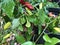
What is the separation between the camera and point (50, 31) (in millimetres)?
926

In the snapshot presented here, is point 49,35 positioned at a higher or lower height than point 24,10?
lower

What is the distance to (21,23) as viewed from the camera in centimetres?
89

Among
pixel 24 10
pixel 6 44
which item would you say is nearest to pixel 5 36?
pixel 6 44

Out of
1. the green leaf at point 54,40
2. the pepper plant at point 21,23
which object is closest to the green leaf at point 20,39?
the pepper plant at point 21,23

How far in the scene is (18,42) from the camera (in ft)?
2.89

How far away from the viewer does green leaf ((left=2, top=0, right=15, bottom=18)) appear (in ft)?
2.85

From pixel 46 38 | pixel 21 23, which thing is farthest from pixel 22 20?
pixel 46 38

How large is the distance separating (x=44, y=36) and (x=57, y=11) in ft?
0.95

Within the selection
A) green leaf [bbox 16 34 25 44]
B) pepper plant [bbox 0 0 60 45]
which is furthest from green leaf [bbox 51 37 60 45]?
green leaf [bbox 16 34 25 44]

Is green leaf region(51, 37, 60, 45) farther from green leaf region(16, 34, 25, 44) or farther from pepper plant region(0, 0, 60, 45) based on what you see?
green leaf region(16, 34, 25, 44)

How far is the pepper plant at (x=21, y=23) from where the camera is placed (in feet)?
2.86

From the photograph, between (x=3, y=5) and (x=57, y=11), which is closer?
(x=3, y=5)

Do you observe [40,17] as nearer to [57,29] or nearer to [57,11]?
[57,29]

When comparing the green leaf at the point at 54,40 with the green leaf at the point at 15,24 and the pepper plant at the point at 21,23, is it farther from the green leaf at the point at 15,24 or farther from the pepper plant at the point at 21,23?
the green leaf at the point at 15,24
